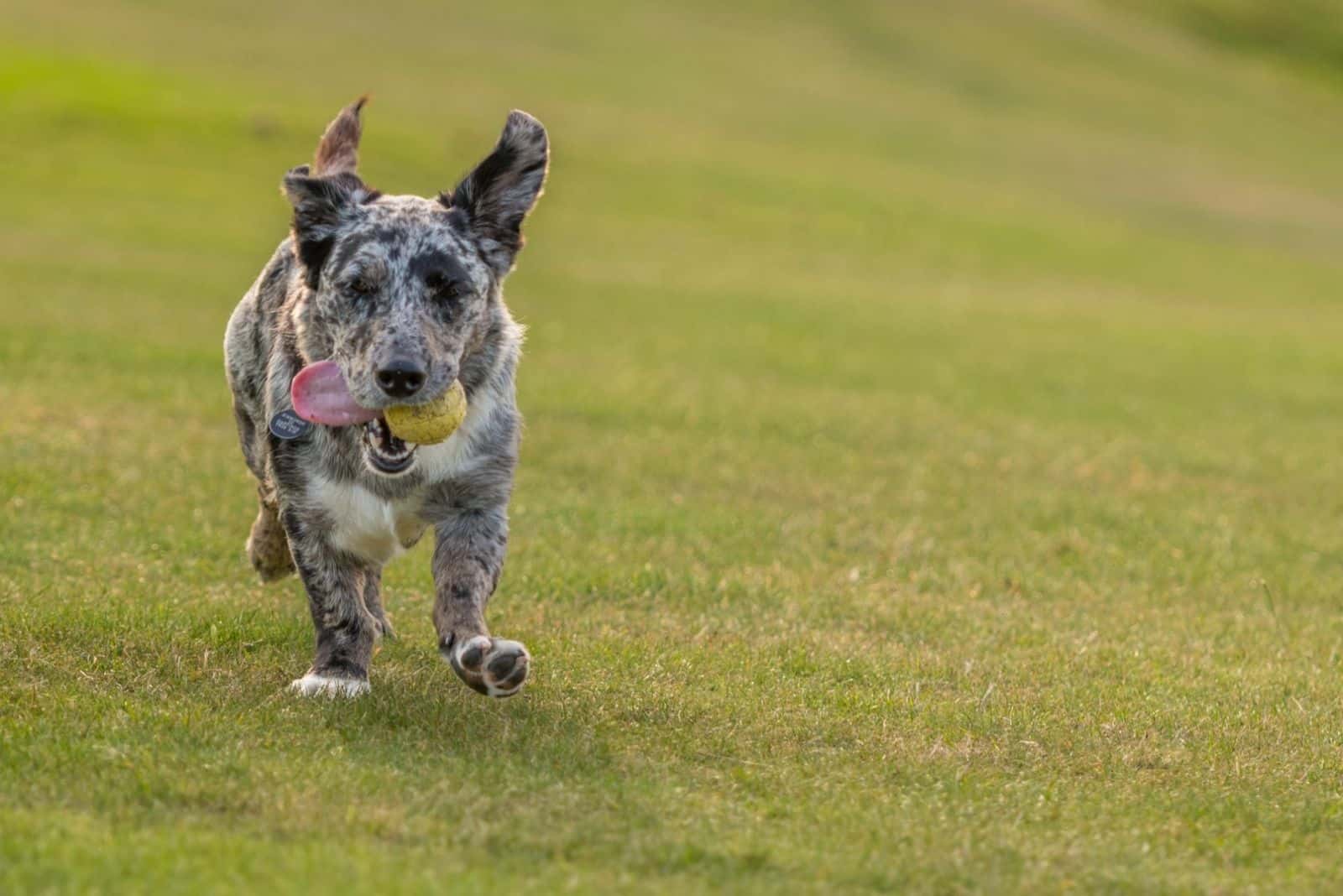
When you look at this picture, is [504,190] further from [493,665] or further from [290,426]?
[493,665]

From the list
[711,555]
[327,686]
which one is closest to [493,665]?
[327,686]

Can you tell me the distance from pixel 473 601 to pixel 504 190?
68.8 inches

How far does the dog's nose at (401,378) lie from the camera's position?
6.79 metres

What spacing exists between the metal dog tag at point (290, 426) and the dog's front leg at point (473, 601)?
670mm

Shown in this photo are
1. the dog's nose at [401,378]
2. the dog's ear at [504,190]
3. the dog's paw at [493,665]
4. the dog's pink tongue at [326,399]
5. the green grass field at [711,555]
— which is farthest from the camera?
the dog's ear at [504,190]

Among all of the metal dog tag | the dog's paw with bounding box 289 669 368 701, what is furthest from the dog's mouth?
the dog's paw with bounding box 289 669 368 701

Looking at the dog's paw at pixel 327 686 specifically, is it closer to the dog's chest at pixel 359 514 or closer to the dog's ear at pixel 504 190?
the dog's chest at pixel 359 514

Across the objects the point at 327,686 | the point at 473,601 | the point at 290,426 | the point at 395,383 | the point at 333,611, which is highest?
the point at 395,383

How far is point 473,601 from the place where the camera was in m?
7.10

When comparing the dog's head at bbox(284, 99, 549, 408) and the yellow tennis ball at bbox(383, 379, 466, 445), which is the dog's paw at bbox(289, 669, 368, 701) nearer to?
the yellow tennis ball at bbox(383, 379, 466, 445)

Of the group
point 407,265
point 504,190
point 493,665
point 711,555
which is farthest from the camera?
point 711,555

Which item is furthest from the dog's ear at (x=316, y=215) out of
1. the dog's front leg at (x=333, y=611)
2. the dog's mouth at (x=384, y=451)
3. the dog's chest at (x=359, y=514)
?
the dog's front leg at (x=333, y=611)

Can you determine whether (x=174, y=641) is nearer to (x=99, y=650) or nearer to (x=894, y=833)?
(x=99, y=650)

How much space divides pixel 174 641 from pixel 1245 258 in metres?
32.4
